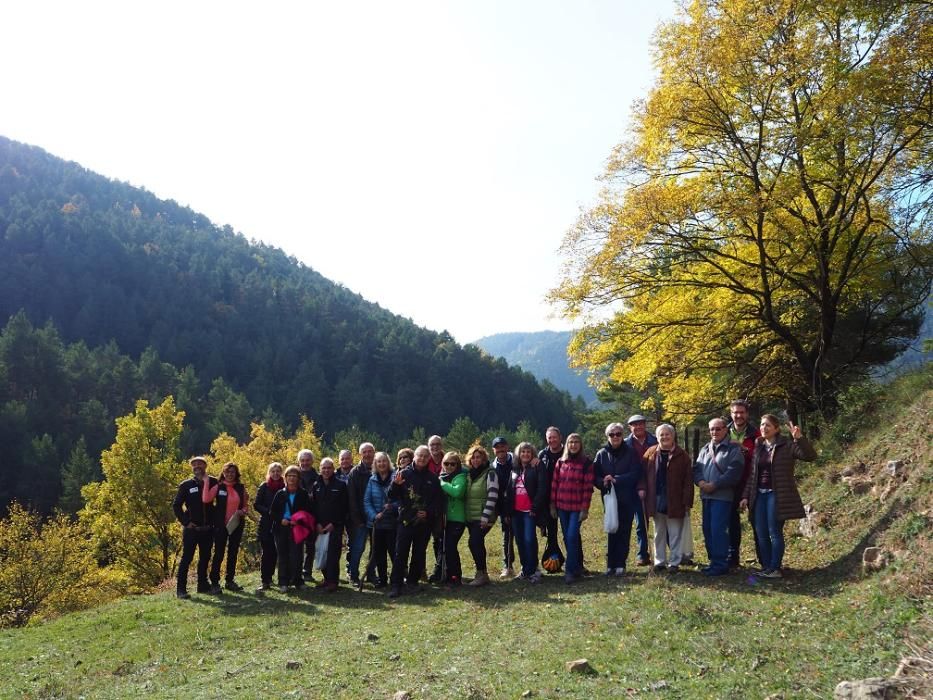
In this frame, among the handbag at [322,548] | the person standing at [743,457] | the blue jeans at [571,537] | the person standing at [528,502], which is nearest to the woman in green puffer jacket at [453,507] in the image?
the person standing at [528,502]

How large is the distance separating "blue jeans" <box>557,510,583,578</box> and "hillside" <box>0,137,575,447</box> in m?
86.4

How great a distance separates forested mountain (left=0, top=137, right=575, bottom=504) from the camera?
10081 centimetres

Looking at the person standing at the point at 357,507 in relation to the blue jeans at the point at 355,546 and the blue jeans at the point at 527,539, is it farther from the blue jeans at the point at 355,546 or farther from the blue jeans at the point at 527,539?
the blue jeans at the point at 527,539

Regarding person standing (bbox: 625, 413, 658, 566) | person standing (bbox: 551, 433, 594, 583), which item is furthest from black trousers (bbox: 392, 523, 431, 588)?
person standing (bbox: 625, 413, 658, 566)

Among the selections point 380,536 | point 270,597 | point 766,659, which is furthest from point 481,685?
point 270,597

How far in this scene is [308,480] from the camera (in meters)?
11.2

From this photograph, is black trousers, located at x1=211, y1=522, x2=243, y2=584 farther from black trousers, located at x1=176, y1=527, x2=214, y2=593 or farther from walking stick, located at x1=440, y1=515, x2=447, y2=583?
walking stick, located at x1=440, y1=515, x2=447, y2=583

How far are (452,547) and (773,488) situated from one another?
4.73 m

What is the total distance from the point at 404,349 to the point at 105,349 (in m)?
48.5

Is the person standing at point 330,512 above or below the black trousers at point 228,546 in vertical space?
above

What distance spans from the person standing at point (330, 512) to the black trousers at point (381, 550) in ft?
1.95

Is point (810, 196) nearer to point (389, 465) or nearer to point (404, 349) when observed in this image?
point (389, 465)

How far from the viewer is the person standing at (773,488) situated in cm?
802

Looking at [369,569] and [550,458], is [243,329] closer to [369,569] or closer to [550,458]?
[369,569]
